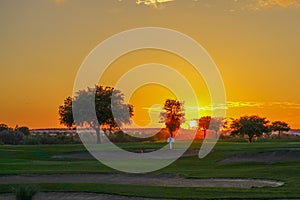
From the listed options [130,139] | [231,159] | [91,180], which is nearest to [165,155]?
[231,159]

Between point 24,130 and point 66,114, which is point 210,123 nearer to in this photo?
point 24,130

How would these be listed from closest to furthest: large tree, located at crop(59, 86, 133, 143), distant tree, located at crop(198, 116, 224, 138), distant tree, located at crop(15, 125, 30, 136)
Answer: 1. large tree, located at crop(59, 86, 133, 143)
2. distant tree, located at crop(15, 125, 30, 136)
3. distant tree, located at crop(198, 116, 224, 138)

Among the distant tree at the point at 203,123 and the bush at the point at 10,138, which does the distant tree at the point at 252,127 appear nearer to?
the bush at the point at 10,138

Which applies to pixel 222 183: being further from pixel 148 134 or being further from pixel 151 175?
pixel 148 134

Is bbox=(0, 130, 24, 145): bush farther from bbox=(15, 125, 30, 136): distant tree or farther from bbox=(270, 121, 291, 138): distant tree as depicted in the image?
bbox=(270, 121, 291, 138): distant tree

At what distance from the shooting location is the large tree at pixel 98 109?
106438 millimetres

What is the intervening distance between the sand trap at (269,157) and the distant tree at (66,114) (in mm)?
59853

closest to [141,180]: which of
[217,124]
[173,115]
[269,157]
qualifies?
[269,157]

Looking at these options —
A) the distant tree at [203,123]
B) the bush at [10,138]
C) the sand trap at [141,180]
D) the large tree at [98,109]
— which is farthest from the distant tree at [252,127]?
the sand trap at [141,180]

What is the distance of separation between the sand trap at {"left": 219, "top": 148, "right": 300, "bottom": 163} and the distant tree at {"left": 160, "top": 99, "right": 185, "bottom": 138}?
69284 mm

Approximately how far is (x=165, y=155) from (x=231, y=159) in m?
13.7

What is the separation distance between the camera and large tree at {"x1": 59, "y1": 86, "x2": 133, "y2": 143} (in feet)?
349

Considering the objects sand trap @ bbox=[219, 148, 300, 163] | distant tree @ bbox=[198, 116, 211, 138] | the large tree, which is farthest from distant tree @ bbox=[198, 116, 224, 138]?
sand trap @ bbox=[219, 148, 300, 163]

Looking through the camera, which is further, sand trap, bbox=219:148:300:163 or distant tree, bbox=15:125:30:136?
distant tree, bbox=15:125:30:136
